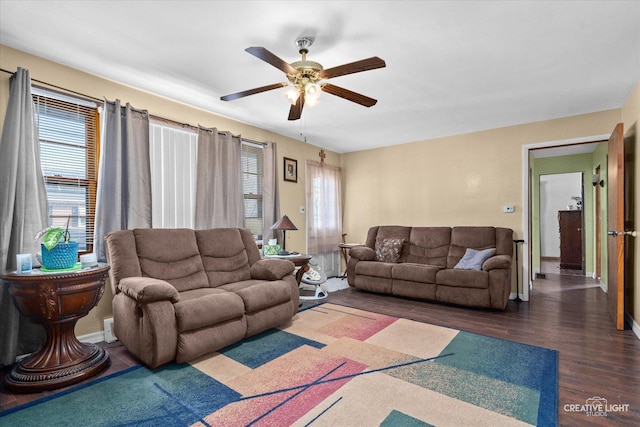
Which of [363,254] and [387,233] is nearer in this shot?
[363,254]

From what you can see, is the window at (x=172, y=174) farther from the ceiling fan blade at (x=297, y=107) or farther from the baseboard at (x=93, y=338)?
the ceiling fan blade at (x=297, y=107)

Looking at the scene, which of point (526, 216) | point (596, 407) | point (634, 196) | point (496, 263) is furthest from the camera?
point (526, 216)

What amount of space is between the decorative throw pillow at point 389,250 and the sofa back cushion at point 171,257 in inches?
110

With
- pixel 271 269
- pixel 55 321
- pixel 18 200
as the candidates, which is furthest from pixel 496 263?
pixel 18 200

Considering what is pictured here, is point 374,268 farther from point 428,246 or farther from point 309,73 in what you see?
point 309,73

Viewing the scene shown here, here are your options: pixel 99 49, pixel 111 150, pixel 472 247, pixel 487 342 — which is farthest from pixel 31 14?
pixel 472 247

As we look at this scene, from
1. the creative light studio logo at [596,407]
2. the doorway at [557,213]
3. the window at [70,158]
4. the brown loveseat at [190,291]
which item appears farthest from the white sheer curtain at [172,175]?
the doorway at [557,213]

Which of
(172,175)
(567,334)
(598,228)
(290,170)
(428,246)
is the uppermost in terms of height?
(290,170)

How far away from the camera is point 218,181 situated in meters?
3.92

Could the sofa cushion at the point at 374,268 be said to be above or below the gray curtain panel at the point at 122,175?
below

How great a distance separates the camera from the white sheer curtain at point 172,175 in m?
3.42

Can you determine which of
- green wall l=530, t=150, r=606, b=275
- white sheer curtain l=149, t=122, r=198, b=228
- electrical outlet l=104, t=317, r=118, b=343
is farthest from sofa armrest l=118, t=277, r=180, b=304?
green wall l=530, t=150, r=606, b=275

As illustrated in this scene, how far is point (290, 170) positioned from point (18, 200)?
335 cm

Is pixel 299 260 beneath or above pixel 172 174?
beneath
